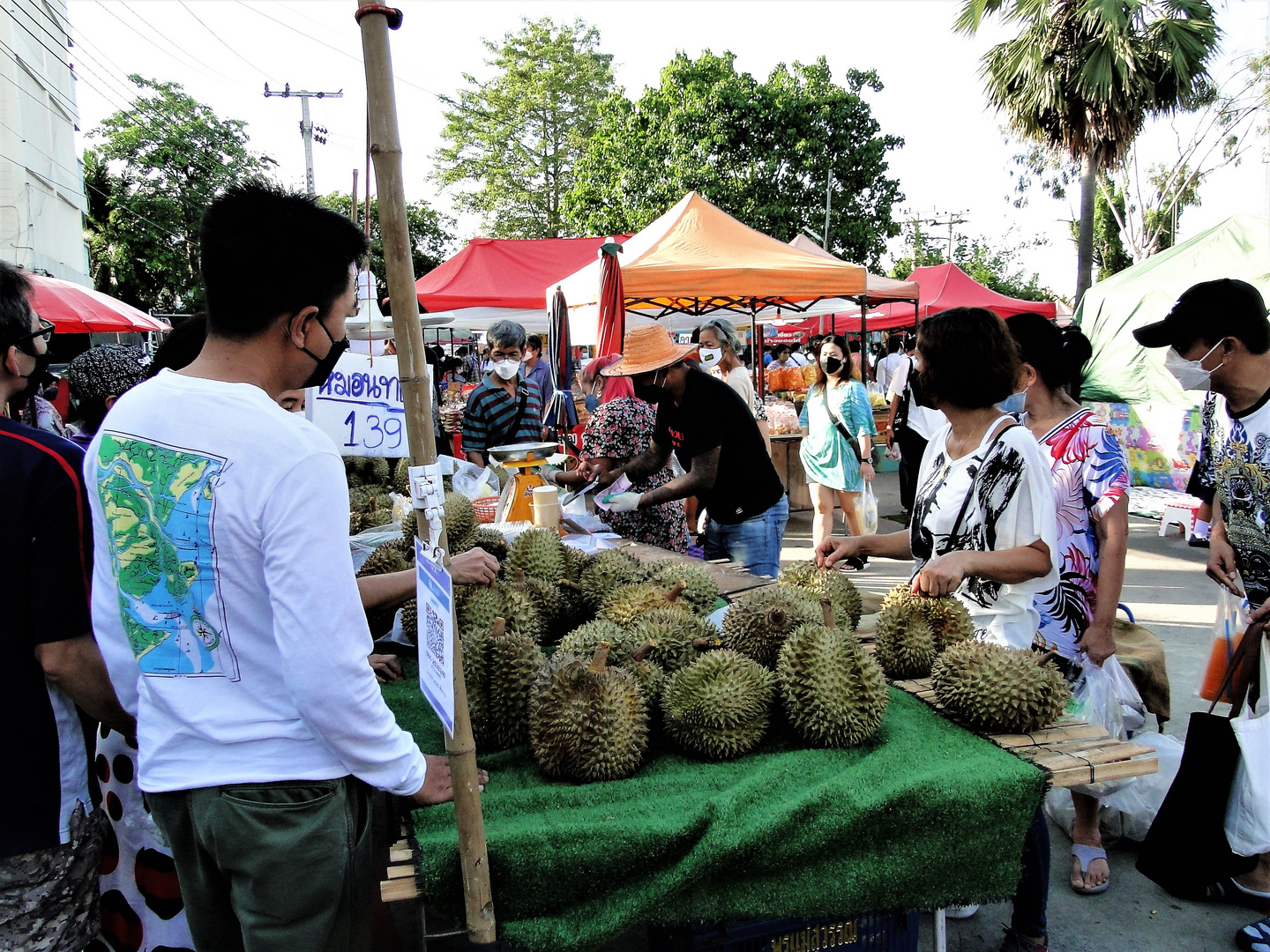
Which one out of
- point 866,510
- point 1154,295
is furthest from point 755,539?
point 1154,295

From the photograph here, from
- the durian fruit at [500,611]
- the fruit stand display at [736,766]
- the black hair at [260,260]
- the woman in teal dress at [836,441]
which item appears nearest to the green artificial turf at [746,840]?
the fruit stand display at [736,766]

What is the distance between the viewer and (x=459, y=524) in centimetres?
356

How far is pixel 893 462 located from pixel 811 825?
13453 mm

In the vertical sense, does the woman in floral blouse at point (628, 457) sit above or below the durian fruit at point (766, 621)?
above

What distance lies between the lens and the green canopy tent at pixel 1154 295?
1034 centimetres

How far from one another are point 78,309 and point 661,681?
352 inches

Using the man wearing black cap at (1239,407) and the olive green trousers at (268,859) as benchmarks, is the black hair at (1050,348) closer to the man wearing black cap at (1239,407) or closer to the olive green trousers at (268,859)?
the man wearing black cap at (1239,407)

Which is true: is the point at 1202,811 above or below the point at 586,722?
below

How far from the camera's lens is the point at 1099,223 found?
1560 inches

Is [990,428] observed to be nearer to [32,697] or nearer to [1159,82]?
[32,697]

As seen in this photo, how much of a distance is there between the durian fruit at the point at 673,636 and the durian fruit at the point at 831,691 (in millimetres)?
284

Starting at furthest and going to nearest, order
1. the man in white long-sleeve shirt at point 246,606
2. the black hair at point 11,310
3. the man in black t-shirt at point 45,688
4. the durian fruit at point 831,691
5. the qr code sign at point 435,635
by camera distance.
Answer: the durian fruit at point 831,691, the black hair at point 11,310, the man in black t-shirt at point 45,688, the qr code sign at point 435,635, the man in white long-sleeve shirt at point 246,606

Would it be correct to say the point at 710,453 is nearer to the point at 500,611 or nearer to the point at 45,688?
the point at 500,611

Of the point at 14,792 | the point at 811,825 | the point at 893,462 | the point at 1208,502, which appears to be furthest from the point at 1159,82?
the point at 14,792
